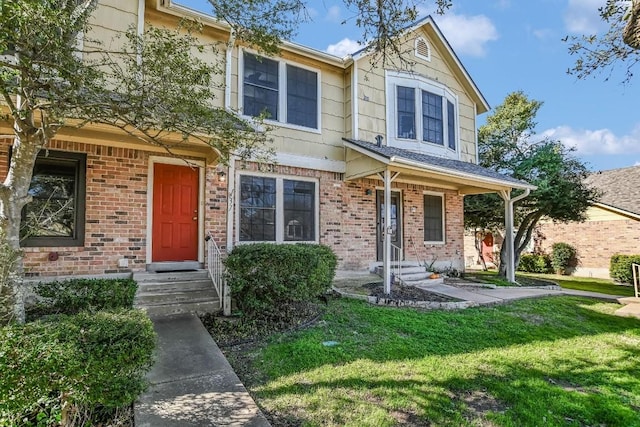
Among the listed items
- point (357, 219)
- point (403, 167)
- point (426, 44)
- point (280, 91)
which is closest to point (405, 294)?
point (357, 219)

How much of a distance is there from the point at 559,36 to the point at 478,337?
194 inches

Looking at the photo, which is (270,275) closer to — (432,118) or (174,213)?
(174,213)

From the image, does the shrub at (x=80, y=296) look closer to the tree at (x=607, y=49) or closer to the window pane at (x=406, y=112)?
the tree at (x=607, y=49)

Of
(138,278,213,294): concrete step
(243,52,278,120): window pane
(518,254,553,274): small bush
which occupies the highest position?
(243,52,278,120): window pane

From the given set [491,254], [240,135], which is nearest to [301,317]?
[240,135]

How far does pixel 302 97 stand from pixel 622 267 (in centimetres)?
1460

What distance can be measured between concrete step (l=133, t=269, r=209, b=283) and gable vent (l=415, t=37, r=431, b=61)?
29.1 feet

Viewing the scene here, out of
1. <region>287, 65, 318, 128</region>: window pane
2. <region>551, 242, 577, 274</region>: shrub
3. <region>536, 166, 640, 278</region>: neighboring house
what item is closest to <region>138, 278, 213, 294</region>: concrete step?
<region>287, 65, 318, 128</region>: window pane

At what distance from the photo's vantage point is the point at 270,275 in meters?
5.45

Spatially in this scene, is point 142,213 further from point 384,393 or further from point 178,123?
point 384,393

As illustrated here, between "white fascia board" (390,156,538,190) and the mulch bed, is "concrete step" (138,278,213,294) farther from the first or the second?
"white fascia board" (390,156,538,190)

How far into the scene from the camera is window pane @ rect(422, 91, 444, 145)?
10.3 metres

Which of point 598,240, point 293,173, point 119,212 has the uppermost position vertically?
point 293,173

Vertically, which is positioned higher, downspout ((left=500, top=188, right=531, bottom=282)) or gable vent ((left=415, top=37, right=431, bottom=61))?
gable vent ((left=415, top=37, right=431, bottom=61))
